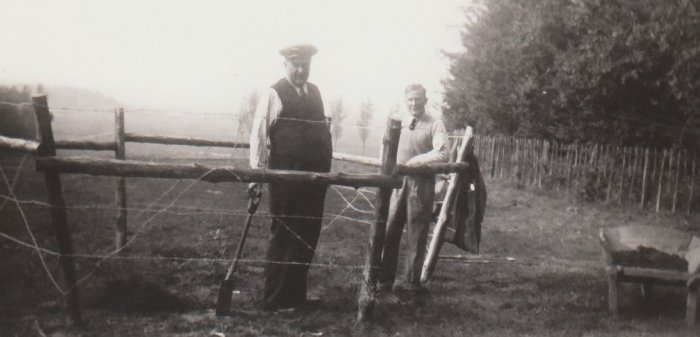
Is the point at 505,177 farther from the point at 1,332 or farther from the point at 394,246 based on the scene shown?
the point at 1,332

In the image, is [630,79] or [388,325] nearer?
[388,325]

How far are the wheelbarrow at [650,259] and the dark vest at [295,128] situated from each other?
9.34ft

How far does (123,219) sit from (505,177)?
1145 cm

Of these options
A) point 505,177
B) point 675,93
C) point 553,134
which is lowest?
point 505,177

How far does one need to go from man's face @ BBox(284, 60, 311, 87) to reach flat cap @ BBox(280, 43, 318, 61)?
33mm

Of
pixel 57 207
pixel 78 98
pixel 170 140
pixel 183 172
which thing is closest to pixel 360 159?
pixel 170 140

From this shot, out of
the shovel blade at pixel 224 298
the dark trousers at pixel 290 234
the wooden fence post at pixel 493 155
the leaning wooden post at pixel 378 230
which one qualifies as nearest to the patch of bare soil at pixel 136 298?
the shovel blade at pixel 224 298

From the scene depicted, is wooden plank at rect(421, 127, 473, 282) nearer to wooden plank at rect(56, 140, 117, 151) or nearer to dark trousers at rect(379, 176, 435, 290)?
dark trousers at rect(379, 176, 435, 290)

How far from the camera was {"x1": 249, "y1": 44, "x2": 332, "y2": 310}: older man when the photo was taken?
15.4 feet

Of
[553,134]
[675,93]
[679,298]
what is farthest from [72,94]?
A: [679,298]

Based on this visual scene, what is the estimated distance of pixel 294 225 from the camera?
15.9ft

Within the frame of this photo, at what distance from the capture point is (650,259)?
17.3 ft

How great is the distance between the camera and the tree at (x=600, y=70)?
10406 mm

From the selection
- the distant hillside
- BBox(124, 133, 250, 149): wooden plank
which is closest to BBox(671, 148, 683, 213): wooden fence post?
BBox(124, 133, 250, 149): wooden plank
